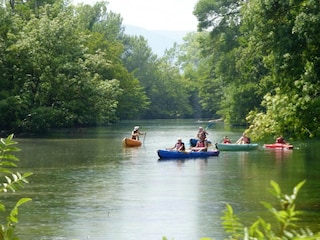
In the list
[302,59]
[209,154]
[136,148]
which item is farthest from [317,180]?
[136,148]

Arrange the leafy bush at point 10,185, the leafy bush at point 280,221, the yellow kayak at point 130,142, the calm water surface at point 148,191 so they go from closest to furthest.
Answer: the leafy bush at point 280,221 < the leafy bush at point 10,185 < the calm water surface at point 148,191 < the yellow kayak at point 130,142

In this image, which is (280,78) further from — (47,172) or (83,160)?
(83,160)

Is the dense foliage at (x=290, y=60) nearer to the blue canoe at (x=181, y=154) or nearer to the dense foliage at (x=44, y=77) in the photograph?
the blue canoe at (x=181, y=154)

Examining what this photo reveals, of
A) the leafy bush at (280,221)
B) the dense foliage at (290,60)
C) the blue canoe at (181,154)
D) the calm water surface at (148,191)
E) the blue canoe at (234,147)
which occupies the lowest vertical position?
the calm water surface at (148,191)

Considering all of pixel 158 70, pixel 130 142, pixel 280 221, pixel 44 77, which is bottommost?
pixel 130 142

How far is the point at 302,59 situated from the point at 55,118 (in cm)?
3482

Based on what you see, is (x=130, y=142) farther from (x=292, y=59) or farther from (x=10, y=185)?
(x=10, y=185)

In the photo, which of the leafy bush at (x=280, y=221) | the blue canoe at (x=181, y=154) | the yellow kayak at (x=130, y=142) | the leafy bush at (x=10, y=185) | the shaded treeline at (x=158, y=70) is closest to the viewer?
the leafy bush at (x=280, y=221)

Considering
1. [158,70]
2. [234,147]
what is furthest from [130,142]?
[158,70]

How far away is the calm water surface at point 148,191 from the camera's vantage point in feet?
51.7

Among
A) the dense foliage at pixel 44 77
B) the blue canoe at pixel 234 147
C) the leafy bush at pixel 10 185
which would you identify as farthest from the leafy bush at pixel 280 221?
the dense foliage at pixel 44 77

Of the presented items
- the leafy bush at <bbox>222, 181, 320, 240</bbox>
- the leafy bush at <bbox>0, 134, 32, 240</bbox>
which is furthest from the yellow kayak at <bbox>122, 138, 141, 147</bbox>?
the leafy bush at <bbox>222, 181, 320, 240</bbox>

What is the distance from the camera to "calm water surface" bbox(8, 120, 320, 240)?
15766 mm

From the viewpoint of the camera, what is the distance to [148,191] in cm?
2181
